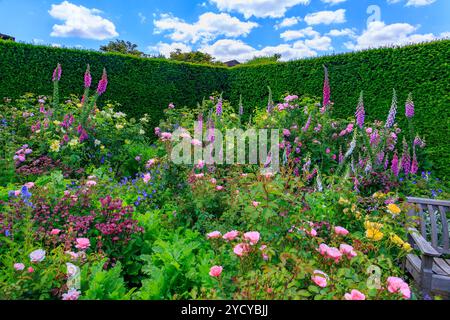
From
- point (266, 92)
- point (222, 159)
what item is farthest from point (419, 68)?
point (222, 159)

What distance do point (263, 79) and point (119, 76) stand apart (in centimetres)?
374

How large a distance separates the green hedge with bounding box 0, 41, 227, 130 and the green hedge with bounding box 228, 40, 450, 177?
2309mm

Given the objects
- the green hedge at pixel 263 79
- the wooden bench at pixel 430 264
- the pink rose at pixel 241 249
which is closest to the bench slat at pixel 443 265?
the wooden bench at pixel 430 264

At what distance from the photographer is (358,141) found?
523 cm

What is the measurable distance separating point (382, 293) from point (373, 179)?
3442 millimetres

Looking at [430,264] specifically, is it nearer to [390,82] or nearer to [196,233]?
[196,233]

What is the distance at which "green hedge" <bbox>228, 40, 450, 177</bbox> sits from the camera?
19.8 ft

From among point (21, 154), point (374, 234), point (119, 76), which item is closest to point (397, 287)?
point (374, 234)

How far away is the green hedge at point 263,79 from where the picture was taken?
20.1 feet

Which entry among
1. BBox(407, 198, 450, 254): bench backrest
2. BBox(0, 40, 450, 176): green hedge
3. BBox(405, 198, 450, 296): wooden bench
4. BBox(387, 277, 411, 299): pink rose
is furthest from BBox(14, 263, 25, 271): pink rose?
BBox(0, 40, 450, 176): green hedge

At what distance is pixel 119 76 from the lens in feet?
26.7

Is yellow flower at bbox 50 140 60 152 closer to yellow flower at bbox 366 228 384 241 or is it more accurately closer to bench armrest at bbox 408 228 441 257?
yellow flower at bbox 366 228 384 241

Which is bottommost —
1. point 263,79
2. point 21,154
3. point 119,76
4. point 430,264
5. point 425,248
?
point 430,264

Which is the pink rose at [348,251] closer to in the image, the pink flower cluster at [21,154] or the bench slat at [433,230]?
the bench slat at [433,230]
